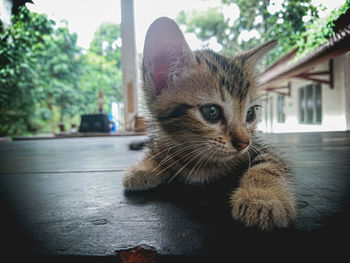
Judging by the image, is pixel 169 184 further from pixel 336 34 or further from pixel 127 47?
pixel 127 47

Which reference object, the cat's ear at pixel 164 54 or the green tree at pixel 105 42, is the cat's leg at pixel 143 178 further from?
the green tree at pixel 105 42

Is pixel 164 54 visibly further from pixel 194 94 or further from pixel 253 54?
pixel 253 54

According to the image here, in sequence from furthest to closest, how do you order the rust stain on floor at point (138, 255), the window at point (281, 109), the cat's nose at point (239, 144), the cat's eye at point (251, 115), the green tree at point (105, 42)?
the green tree at point (105, 42), the window at point (281, 109), the cat's eye at point (251, 115), the cat's nose at point (239, 144), the rust stain on floor at point (138, 255)

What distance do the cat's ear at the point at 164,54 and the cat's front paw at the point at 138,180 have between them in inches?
13.8

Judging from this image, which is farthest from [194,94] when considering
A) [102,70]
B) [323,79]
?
[102,70]

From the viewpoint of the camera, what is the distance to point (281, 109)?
2650 mm

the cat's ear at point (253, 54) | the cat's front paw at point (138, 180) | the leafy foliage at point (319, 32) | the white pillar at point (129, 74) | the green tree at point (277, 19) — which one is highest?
the white pillar at point (129, 74)

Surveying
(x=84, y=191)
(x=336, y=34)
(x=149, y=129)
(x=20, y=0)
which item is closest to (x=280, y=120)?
(x=336, y=34)

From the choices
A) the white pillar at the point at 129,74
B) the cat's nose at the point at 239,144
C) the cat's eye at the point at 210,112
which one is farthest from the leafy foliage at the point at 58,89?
the cat's nose at the point at 239,144

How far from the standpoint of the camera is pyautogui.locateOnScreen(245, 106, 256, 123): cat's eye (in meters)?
1.07

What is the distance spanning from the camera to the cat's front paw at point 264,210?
541 mm

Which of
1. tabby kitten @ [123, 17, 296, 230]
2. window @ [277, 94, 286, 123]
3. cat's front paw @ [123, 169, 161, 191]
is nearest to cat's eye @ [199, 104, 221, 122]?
tabby kitten @ [123, 17, 296, 230]

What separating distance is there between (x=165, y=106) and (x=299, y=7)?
0.76 metres

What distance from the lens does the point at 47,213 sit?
0.68 m
